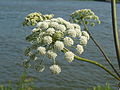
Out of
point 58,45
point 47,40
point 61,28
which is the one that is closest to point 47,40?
point 47,40

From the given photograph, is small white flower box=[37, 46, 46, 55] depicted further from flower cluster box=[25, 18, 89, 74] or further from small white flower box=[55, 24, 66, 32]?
small white flower box=[55, 24, 66, 32]

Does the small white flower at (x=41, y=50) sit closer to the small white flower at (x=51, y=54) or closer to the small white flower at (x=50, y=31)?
the small white flower at (x=51, y=54)

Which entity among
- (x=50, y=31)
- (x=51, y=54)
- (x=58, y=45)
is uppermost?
(x=50, y=31)

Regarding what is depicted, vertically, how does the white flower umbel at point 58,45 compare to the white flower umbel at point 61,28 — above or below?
below

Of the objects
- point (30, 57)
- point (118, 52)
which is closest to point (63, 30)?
point (30, 57)

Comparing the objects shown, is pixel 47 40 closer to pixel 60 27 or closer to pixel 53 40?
pixel 53 40

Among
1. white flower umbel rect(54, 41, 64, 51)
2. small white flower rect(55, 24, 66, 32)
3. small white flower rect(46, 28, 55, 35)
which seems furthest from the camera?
small white flower rect(55, 24, 66, 32)

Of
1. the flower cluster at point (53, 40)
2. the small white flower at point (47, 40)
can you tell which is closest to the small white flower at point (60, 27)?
the flower cluster at point (53, 40)

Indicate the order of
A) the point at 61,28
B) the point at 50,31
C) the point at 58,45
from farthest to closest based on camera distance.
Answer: the point at 61,28, the point at 50,31, the point at 58,45

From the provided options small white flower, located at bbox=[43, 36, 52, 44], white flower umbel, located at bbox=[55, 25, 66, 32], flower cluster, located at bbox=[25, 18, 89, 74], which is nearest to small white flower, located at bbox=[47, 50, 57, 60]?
flower cluster, located at bbox=[25, 18, 89, 74]

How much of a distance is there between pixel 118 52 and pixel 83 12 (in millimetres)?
1099

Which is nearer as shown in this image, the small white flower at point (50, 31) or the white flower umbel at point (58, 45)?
the white flower umbel at point (58, 45)

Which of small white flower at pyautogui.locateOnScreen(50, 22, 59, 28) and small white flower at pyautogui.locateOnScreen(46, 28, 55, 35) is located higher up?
small white flower at pyautogui.locateOnScreen(50, 22, 59, 28)

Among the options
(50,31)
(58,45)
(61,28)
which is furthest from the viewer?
(61,28)
